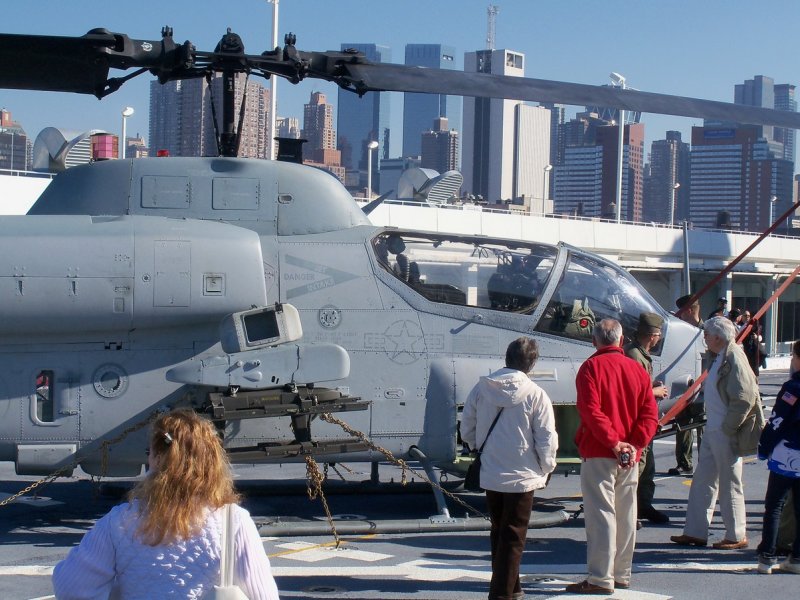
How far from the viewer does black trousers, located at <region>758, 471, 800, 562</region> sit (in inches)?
266

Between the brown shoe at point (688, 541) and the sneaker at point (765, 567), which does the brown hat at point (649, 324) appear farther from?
the sneaker at point (765, 567)

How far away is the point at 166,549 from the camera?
3033 mm

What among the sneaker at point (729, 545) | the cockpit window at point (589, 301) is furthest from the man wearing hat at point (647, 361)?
the sneaker at point (729, 545)

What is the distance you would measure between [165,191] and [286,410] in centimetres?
210

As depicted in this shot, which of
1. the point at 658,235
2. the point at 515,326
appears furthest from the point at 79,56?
the point at 658,235

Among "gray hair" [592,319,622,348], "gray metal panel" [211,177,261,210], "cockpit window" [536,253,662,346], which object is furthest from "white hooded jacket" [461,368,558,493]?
"gray metal panel" [211,177,261,210]

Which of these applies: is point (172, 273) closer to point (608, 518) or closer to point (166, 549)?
point (608, 518)

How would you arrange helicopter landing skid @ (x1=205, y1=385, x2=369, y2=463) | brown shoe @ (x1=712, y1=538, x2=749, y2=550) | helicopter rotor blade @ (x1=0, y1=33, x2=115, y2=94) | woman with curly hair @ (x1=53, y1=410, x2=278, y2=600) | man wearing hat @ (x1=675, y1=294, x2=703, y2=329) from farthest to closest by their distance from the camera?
man wearing hat @ (x1=675, y1=294, x2=703, y2=329) → helicopter landing skid @ (x1=205, y1=385, x2=369, y2=463) → brown shoe @ (x1=712, y1=538, x2=749, y2=550) → helicopter rotor blade @ (x1=0, y1=33, x2=115, y2=94) → woman with curly hair @ (x1=53, y1=410, x2=278, y2=600)

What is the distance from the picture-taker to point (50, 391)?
790 centimetres

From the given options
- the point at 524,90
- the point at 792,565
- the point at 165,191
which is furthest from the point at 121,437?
the point at 792,565

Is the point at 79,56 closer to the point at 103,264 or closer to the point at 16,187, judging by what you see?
the point at 103,264

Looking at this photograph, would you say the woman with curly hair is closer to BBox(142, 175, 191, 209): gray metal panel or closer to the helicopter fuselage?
the helicopter fuselage

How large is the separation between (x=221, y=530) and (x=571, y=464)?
574cm

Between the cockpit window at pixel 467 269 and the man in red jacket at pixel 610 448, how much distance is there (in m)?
2.12
